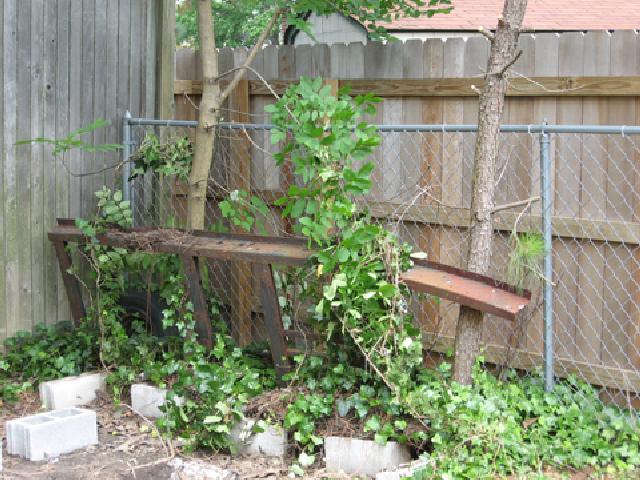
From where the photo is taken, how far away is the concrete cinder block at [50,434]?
Answer: 4680 millimetres

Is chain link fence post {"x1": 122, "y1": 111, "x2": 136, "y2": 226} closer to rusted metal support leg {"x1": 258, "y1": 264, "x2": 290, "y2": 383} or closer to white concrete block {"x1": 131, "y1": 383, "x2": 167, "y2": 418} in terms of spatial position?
white concrete block {"x1": 131, "y1": 383, "x2": 167, "y2": 418}

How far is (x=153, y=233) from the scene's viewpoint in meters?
5.63

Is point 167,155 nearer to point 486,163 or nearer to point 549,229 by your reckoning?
point 486,163

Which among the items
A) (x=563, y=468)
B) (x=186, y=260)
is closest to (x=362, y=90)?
(x=186, y=260)

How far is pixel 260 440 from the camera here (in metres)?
4.63

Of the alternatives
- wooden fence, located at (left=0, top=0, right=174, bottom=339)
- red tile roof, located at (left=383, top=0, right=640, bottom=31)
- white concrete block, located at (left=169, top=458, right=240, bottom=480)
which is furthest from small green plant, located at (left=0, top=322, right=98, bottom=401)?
red tile roof, located at (left=383, top=0, right=640, bottom=31)

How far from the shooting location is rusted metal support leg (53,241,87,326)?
6.14 metres

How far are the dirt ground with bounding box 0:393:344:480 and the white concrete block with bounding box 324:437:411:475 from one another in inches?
3.9

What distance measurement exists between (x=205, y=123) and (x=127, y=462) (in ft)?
7.52

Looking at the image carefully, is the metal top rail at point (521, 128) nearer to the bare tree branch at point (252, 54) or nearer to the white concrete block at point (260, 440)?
the bare tree branch at point (252, 54)

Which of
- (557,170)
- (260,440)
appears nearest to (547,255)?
(557,170)

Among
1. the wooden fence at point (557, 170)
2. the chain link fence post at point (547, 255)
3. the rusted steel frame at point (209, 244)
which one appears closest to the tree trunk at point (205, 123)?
the rusted steel frame at point (209, 244)

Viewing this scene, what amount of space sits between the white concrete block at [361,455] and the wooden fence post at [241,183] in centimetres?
212

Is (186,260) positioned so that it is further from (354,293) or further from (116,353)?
(354,293)
